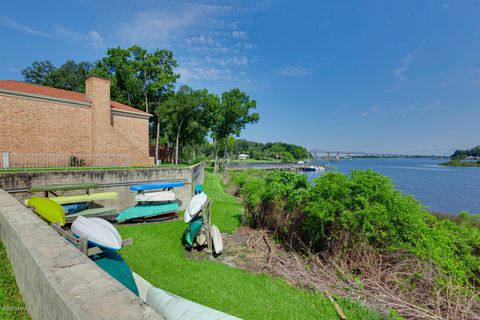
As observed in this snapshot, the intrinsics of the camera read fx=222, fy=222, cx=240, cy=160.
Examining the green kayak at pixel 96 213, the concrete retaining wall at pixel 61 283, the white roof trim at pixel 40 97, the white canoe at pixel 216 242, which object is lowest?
the white canoe at pixel 216 242

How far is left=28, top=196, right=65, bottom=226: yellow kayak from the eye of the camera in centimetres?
600

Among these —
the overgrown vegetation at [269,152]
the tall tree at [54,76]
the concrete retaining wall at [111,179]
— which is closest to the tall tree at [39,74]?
the tall tree at [54,76]

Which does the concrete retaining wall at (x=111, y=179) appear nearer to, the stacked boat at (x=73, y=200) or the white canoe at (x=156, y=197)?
the stacked boat at (x=73, y=200)

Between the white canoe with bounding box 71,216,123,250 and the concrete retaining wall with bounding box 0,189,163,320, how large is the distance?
591 mm

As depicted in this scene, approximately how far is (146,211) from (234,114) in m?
27.9

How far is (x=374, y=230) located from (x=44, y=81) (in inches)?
1860

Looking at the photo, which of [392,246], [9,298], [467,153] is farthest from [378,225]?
[467,153]

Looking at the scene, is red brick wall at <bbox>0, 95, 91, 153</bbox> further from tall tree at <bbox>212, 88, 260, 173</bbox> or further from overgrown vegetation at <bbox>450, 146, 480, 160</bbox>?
overgrown vegetation at <bbox>450, 146, 480, 160</bbox>

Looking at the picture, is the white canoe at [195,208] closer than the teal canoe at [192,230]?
Yes

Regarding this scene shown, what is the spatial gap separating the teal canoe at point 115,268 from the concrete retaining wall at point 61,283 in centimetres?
102

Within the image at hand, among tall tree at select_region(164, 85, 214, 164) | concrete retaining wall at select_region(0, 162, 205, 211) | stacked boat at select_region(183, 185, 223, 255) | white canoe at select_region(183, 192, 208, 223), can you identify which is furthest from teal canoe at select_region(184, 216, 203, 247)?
tall tree at select_region(164, 85, 214, 164)

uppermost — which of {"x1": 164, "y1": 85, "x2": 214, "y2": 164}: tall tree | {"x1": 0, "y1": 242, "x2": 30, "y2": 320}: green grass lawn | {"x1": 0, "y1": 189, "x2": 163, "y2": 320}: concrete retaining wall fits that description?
{"x1": 164, "y1": 85, "x2": 214, "y2": 164}: tall tree

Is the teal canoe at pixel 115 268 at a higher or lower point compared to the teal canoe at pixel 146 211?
higher

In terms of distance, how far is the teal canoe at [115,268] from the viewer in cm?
365
